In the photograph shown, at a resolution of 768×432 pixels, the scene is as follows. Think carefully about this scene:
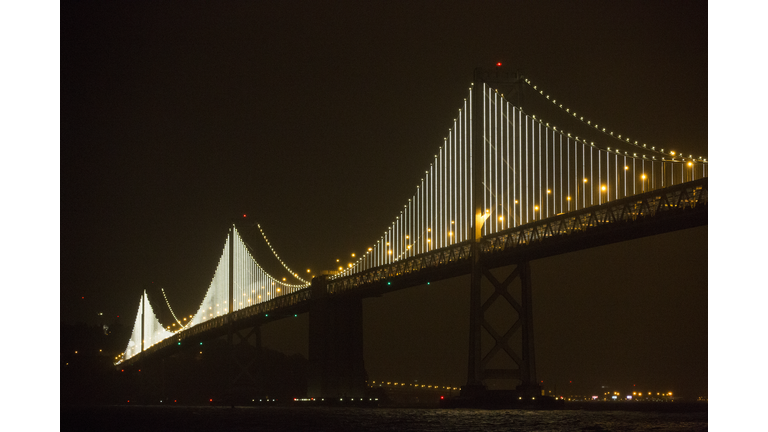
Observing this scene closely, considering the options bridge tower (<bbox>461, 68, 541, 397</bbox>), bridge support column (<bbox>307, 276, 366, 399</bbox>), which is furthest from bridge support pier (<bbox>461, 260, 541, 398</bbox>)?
bridge support column (<bbox>307, 276, 366, 399</bbox>)

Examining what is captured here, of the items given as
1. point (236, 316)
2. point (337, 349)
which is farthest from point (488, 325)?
point (236, 316)

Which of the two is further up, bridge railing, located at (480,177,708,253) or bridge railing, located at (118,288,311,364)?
bridge railing, located at (480,177,708,253)

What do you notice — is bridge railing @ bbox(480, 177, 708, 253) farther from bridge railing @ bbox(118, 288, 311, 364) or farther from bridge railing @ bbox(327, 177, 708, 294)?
bridge railing @ bbox(118, 288, 311, 364)
